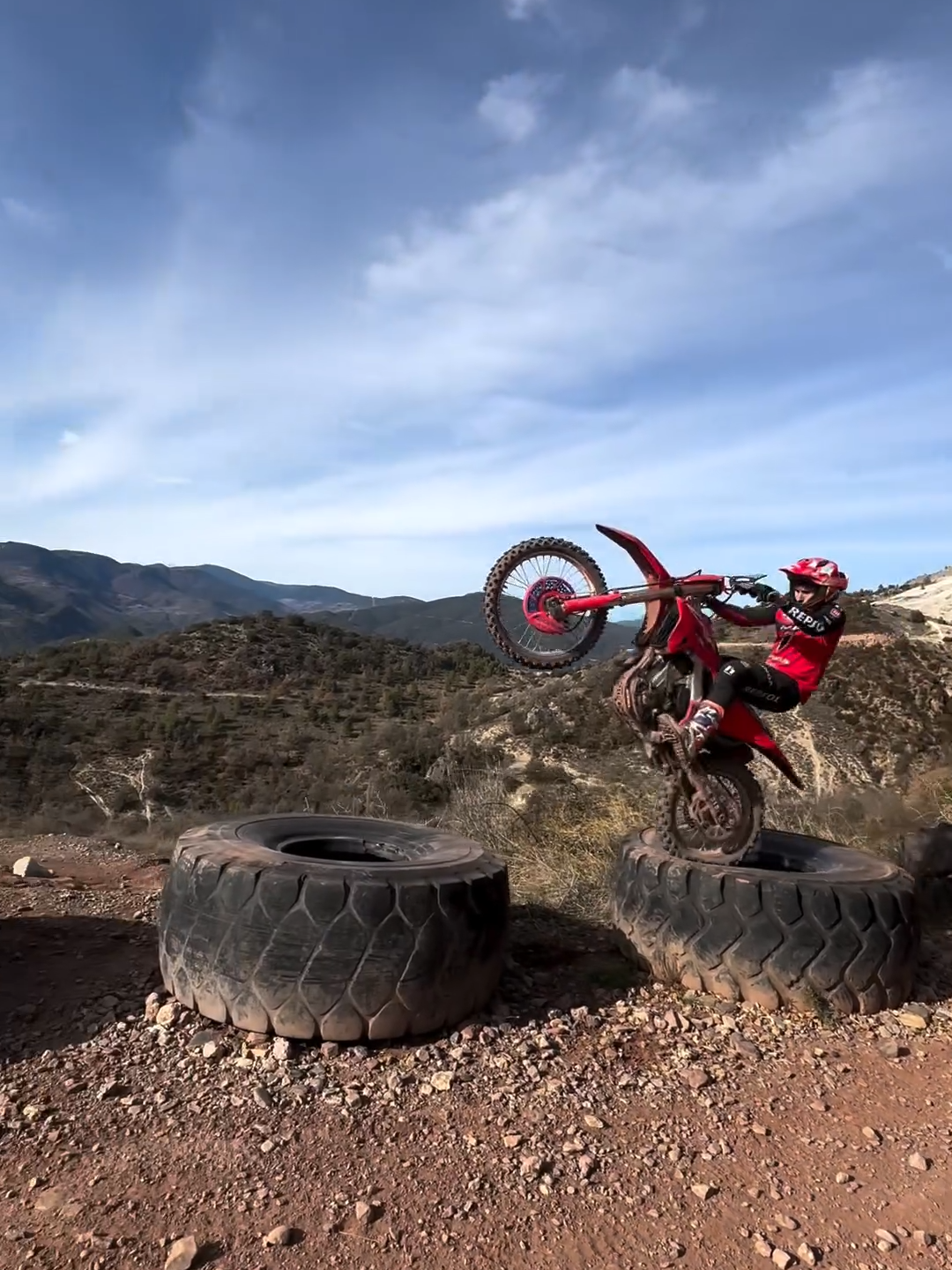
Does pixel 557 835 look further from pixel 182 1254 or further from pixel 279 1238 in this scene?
pixel 182 1254

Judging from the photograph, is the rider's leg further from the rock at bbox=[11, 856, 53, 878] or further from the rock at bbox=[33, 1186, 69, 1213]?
the rock at bbox=[11, 856, 53, 878]

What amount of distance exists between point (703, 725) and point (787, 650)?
77 centimetres

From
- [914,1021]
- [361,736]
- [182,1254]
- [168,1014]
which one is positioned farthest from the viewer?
[361,736]

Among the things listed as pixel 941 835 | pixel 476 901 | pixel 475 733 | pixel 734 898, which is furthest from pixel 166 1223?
pixel 475 733

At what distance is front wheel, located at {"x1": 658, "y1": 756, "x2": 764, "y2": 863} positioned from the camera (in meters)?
4.98

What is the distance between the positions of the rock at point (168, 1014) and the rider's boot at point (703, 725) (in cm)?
303

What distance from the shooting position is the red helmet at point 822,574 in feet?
15.9

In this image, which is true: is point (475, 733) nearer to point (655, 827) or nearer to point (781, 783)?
point (781, 783)

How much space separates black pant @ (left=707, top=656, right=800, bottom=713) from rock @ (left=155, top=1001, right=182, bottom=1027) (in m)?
3.25

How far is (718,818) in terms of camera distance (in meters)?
4.98

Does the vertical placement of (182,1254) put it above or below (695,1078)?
above

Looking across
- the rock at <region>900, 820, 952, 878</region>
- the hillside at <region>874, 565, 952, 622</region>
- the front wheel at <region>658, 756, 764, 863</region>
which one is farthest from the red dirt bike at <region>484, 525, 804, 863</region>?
the hillside at <region>874, 565, 952, 622</region>

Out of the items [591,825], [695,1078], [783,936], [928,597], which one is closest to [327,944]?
[695,1078]

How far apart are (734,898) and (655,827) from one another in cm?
112
